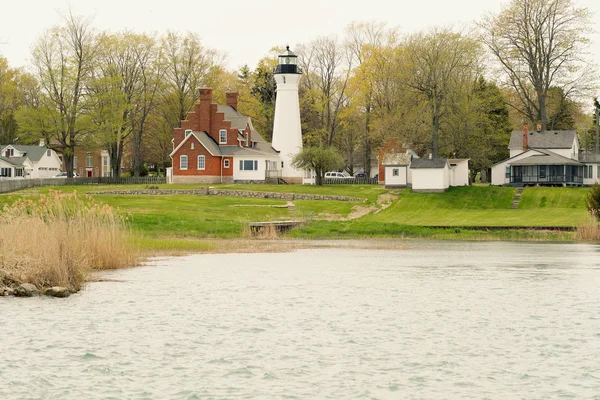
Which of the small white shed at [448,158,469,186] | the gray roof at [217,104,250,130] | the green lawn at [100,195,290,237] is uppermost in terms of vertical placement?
the gray roof at [217,104,250,130]

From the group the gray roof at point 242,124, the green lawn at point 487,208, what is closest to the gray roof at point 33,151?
the gray roof at point 242,124

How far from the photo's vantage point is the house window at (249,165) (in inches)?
3642

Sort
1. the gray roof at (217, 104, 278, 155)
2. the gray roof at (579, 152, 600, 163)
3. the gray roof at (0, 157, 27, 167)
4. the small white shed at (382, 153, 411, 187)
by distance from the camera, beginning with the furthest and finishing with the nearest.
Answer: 1. the gray roof at (0, 157, 27, 167)
2. the gray roof at (217, 104, 278, 155)
3. the gray roof at (579, 152, 600, 163)
4. the small white shed at (382, 153, 411, 187)

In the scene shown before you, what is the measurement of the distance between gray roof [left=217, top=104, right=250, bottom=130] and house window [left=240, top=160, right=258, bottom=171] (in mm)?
5240

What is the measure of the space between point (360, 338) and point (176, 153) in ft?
247

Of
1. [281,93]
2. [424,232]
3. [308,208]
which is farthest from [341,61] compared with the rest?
[424,232]

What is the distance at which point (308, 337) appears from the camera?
65.3 ft

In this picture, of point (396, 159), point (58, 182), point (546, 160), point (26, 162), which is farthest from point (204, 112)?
point (546, 160)

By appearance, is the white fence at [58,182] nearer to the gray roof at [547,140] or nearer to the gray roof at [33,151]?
the gray roof at [33,151]

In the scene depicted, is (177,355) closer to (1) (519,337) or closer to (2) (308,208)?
(1) (519,337)

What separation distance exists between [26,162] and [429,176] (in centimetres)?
5993

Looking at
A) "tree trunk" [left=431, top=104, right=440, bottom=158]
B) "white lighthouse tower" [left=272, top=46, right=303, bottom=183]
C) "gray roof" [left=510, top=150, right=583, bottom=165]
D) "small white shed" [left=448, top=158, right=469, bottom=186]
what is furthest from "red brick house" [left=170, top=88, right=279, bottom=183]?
"gray roof" [left=510, top=150, right=583, bottom=165]

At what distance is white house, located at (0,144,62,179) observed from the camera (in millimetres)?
114500

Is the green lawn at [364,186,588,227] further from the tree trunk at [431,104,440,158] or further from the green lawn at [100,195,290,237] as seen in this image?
the green lawn at [100,195,290,237]
